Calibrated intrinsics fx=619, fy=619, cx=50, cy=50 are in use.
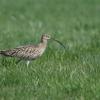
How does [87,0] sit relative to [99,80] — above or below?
Result: above

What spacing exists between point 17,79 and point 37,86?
1.28 feet

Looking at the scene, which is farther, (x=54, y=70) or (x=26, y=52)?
(x=26, y=52)

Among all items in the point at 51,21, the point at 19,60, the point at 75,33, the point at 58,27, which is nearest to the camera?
the point at 19,60

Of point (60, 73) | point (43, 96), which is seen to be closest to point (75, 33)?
point (60, 73)

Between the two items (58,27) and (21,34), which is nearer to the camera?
(21,34)

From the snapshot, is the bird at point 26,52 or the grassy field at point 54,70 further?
the bird at point 26,52

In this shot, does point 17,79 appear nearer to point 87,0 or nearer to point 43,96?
point 43,96

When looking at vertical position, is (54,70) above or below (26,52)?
below

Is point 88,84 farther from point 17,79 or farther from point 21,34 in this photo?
point 21,34

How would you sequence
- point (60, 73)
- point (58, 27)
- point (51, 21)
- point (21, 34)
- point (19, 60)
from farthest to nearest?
point (51, 21) → point (58, 27) → point (21, 34) → point (19, 60) → point (60, 73)

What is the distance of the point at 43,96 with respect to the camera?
848cm

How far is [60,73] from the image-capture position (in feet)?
32.0

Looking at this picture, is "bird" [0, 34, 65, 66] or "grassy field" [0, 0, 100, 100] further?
"bird" [0, 34, 65, 66]

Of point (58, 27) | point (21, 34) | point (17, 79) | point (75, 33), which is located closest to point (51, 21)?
point (58, 27)
